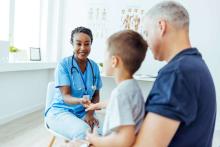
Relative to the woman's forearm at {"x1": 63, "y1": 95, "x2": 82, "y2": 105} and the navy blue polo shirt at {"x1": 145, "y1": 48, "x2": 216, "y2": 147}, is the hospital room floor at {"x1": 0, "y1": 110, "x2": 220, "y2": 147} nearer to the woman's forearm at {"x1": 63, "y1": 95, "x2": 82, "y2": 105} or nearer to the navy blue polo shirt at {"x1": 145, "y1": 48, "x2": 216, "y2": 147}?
the woman's forearm at {"x1": 63, "y1": 95, "x2": 82, "y2": 105}

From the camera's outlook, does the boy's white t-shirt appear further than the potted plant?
No

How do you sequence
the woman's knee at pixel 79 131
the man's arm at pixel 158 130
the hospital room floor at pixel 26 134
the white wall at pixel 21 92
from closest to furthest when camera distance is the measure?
the man's arm at pixel 158 130 < the woman's knee at pixel 79 131 < the hospital room floor at pixel 26 134 < the white wall at pixel 21 92

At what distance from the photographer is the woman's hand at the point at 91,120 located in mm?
1890

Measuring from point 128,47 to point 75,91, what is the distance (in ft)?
3.38

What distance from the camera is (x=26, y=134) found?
3.05 metres

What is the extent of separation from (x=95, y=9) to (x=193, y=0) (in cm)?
146

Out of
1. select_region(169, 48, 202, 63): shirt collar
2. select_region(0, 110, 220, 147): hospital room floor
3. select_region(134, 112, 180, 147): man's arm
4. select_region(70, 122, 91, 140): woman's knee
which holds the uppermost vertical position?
select_region(169, 48, 202, 63): shirt collar

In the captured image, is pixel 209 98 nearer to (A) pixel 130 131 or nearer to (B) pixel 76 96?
(A) pixel 130 131

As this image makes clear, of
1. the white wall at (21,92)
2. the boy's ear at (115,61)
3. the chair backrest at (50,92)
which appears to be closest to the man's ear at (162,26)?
the boy's ear at (115,61)

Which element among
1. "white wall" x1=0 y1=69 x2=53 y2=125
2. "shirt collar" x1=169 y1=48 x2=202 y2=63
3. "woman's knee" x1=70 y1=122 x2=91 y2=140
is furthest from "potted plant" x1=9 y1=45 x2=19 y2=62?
"shirt collar" x1=169 y1=48 x2=202 y2=63

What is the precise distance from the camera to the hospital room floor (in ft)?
9.12

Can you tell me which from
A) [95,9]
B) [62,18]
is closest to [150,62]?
[95,9]

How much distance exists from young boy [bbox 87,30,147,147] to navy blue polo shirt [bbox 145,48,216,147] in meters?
0.07

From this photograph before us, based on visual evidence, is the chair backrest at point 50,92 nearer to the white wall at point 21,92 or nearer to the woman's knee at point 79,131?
the woman's knee at point 79,131
